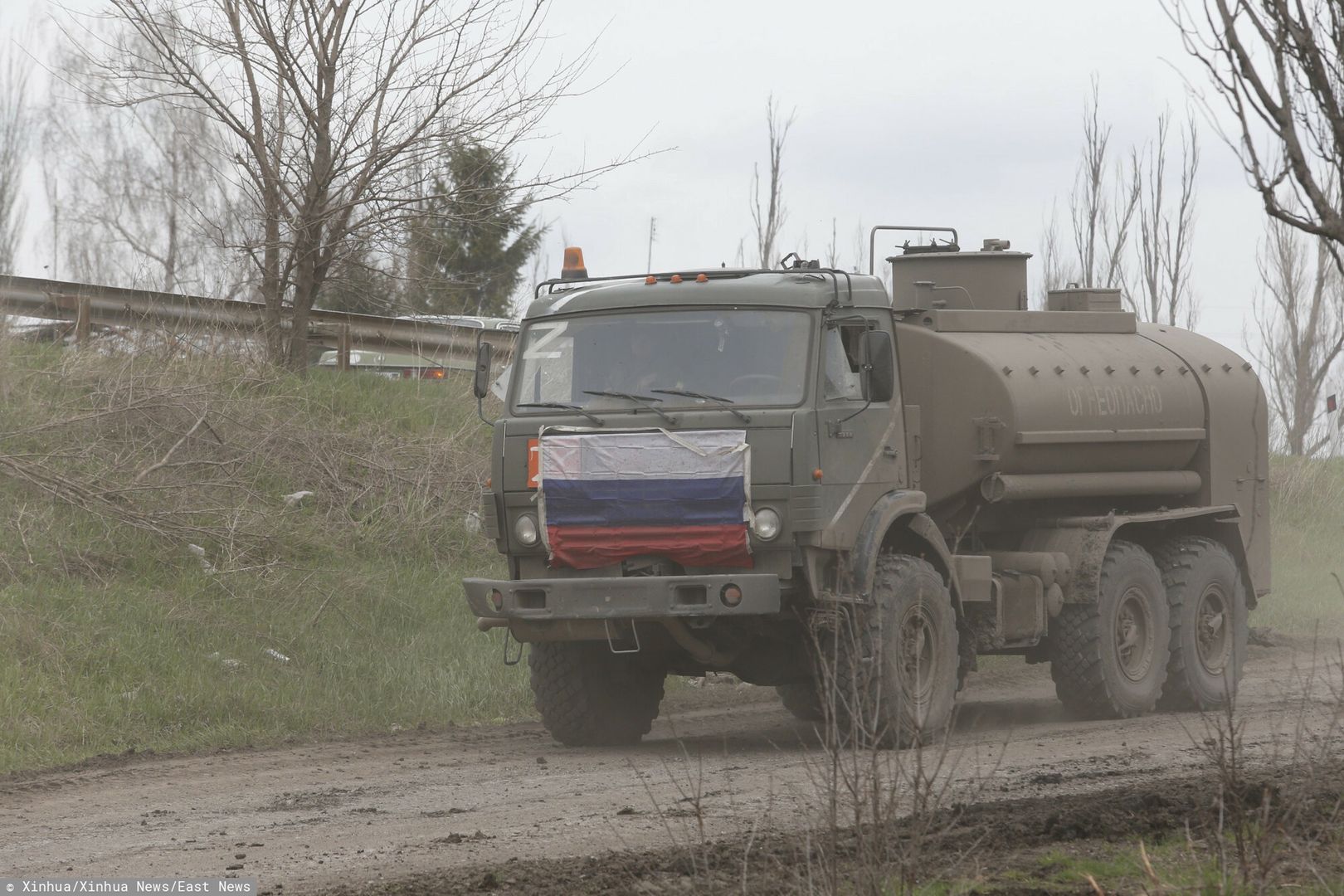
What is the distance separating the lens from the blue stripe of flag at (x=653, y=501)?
952 cm

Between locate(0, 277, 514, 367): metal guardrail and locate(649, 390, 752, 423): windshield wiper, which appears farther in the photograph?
locate(0, 277, 514, 367): metal guardrail

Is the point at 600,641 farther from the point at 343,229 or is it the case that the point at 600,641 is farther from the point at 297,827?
the point at 343,229

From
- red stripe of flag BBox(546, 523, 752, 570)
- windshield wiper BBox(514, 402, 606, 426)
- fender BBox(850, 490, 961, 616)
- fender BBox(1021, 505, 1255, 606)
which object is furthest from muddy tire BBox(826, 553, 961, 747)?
windshield wiper BBox(514, 402, 606, 426)

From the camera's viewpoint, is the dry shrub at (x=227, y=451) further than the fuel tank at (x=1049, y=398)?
Yes

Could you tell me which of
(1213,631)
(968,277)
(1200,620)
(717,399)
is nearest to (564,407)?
(717,399)

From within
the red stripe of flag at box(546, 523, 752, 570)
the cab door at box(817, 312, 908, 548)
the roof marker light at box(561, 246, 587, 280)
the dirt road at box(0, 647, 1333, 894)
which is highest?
the roof marker light at box(561, 246, 587, 280)

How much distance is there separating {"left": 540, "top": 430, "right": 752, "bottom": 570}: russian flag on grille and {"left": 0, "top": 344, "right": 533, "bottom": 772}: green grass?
2.80 metres

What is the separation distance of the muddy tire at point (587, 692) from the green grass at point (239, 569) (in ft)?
4.57

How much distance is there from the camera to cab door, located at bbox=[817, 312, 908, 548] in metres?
9.70

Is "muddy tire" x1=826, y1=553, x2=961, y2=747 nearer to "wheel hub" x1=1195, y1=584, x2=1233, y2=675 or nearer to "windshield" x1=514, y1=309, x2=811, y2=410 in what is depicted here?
"windshield" x1=514, y1=309, x2=811, y2=410

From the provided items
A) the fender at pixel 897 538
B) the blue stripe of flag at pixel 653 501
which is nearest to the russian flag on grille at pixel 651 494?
the blue stripe of flag at pixel 653 501

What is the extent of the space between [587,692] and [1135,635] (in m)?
4.56

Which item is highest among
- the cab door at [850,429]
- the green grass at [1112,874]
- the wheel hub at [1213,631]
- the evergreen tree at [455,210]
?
the evergreen tree at [455,210]

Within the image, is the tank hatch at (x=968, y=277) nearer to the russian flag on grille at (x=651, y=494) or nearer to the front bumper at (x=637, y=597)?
the russian flag on grille at (x=651, y=494)
